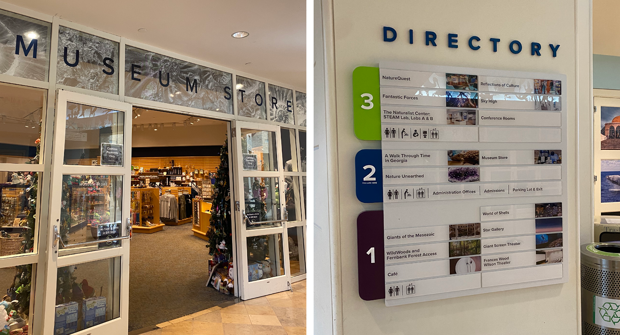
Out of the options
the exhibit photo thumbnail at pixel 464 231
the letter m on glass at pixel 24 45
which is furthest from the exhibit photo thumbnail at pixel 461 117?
the letter m on glass at pixel 24 45

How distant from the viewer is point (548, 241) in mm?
1438

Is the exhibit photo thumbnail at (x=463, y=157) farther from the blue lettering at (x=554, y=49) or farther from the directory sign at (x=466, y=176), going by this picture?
the blue lettering at (x=554, y=49)

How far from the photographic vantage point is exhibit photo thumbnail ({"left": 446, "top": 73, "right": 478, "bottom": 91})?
1.35m

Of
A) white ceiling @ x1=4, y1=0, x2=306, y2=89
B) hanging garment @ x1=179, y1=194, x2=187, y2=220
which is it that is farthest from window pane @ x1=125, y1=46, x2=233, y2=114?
hanging garment @ x1=179, y1=194, x2=187, y2=220

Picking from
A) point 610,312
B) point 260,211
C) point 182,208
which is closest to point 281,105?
point 260,211

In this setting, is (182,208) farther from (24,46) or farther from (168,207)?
(24,46)

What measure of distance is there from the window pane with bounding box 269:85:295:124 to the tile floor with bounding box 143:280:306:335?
2.68m

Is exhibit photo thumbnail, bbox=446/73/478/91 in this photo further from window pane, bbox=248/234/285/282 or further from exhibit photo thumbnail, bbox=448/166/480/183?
window pane, bbox=248/234/285/282

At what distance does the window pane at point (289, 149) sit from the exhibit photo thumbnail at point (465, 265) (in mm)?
4361

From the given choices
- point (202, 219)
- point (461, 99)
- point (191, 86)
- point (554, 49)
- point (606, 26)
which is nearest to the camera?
point (461, 99)

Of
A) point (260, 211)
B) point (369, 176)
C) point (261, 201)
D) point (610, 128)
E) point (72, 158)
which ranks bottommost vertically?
point (260, 211)

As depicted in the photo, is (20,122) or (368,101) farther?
(20,122)

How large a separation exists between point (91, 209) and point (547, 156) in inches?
144

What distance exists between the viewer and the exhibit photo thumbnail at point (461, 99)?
1.35m
